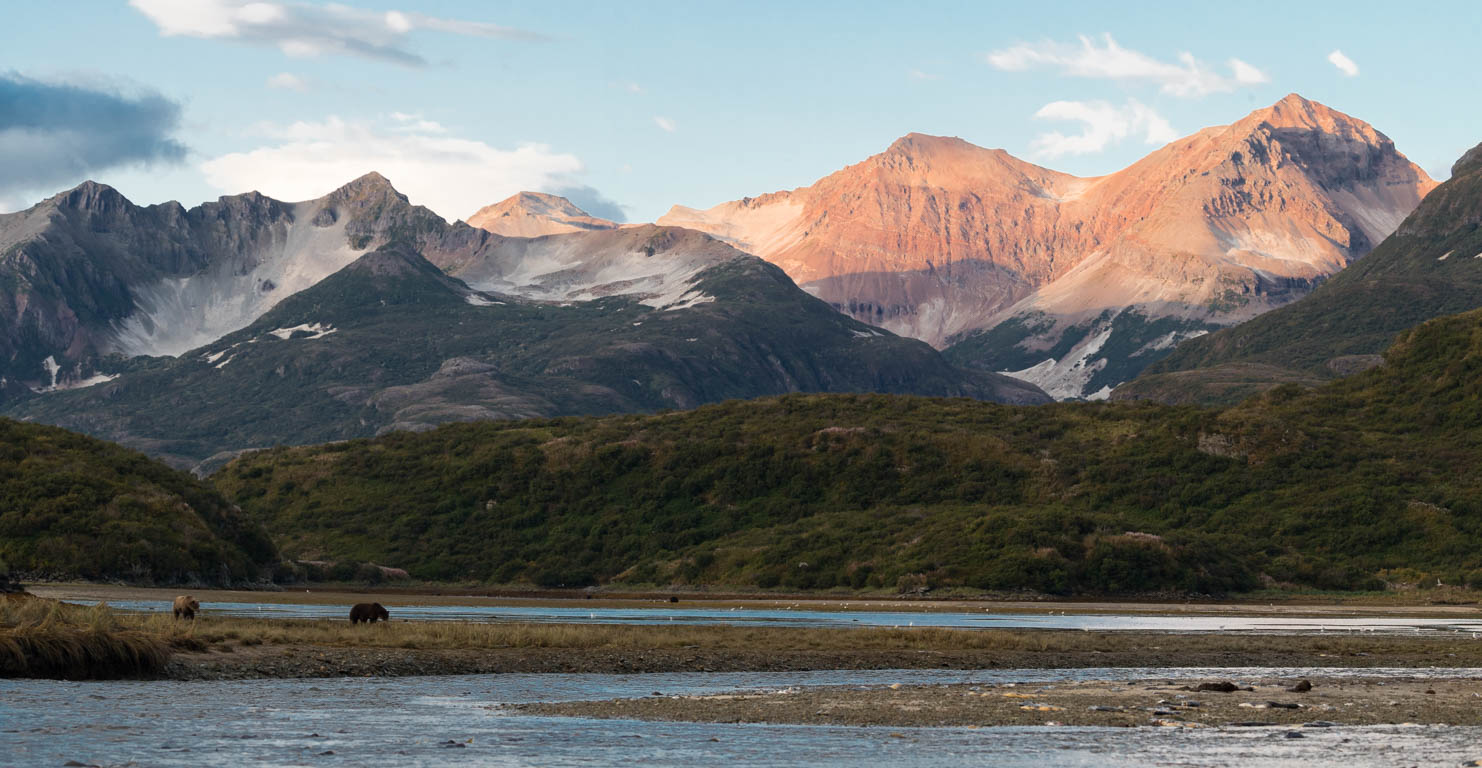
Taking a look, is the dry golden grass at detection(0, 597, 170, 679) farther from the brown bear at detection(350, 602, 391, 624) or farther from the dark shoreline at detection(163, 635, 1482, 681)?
the brown bear at detection(350, 602, 391, 624)

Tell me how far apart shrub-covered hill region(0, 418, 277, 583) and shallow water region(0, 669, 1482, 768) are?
8610cm

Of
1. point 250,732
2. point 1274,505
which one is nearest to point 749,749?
point 250,732

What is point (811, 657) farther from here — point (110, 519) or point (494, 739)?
point (110, 519)

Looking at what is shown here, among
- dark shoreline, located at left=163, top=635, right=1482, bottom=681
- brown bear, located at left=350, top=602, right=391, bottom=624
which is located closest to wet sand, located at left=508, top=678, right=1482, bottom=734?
dark shoreline, located at left=163, top=635, right=1482, bottom=681

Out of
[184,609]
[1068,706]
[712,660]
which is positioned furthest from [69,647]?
[1068,706]

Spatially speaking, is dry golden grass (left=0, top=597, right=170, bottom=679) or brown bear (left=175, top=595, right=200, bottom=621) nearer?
dry golden grass (left=0, top=597, right=170, bottom=679)

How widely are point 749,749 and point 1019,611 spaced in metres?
94.7

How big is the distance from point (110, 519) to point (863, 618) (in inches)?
2687

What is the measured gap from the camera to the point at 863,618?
115125 millimetres

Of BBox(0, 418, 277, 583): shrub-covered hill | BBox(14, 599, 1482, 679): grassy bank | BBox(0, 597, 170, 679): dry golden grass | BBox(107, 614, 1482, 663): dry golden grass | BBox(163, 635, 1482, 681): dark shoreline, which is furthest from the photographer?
BBox(0, 418, 277, 583): shrub-covered hill

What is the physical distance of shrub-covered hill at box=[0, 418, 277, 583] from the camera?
131m

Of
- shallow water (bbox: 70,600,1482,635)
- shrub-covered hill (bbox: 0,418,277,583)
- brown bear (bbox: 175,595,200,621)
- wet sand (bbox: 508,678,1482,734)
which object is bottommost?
shallow water (bbox: 70,600,1482,635)

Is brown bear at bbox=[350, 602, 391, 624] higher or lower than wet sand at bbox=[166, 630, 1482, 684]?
higher

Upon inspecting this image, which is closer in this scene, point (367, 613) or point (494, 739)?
point (494, 739)
